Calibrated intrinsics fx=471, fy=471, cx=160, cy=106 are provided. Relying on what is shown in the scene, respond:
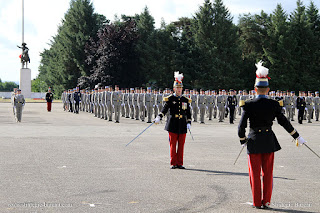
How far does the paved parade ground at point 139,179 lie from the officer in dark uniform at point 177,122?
1.17ft

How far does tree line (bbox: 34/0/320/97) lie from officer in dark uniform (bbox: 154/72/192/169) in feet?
174

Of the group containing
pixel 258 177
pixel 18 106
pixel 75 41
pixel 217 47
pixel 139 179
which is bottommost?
pixel 139 179

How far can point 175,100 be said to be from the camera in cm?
1060

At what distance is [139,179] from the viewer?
877 cm

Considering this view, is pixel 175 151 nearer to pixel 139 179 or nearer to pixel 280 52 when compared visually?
pixel 139 179

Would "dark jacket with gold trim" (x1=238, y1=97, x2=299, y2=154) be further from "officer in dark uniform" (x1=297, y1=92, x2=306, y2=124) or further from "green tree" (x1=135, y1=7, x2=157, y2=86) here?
"green tree" (x1=135, y1=7, x2=157, y2=86)

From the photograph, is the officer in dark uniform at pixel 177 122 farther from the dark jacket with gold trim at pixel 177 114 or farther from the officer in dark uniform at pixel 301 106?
the officer in dark uniform at pixel 301 106

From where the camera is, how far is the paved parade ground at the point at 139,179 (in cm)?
676

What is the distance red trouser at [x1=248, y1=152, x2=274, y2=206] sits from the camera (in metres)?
6.66

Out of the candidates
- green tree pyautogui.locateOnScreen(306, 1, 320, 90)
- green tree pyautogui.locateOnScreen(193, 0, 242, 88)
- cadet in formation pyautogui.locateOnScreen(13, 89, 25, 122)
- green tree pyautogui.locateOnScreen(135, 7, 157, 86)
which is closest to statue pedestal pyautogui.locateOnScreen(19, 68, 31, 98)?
green tree pyautogui.locateOnScreen(135, 7, 157, 86)

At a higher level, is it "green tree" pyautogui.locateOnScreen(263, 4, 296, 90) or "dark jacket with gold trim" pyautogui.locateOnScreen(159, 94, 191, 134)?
"green tree" pyautogui.locateOnScreen(263, 4, 296, 90)

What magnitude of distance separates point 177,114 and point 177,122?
0.68 feet

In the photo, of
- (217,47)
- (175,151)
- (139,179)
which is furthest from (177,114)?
(217,47)

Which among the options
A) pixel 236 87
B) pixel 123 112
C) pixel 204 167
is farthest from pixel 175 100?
pixel 236 87
